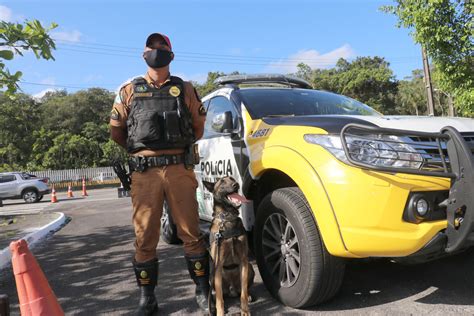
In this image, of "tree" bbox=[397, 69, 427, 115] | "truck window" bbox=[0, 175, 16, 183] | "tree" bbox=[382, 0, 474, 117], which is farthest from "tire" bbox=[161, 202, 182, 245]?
"tree" bbox=[397, 69, 427, 115]

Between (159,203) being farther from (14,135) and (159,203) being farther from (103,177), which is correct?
(14,135)

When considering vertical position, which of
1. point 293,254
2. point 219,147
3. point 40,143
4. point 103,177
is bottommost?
point 103,177

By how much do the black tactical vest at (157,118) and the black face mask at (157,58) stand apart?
149 millimetres

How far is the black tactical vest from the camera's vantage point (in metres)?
3.08

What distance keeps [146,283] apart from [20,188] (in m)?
18.3

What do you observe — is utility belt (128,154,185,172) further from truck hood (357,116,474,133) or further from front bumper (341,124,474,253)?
truck hood (357,116,474,133)

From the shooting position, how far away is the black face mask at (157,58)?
3.18 metres

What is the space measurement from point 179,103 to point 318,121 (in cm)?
109

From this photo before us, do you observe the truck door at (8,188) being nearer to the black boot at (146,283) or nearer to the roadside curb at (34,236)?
the roadside curb at (34,236)

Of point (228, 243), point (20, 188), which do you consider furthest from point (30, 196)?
point (228, 243)

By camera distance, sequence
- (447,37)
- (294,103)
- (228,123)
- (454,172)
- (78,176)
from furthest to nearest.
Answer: (78,176) < (447,37) < (294,103) < (228,123) < (454,172)

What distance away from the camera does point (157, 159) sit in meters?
3.13

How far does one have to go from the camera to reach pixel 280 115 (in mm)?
3773

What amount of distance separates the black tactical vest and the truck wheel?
2.93 feet
